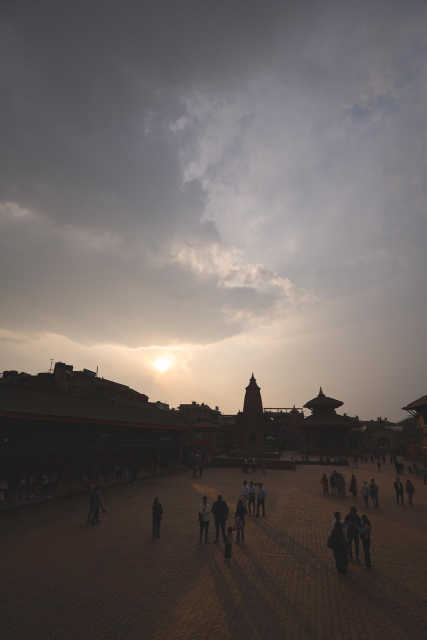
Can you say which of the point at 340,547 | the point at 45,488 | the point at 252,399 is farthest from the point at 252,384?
the point at 340,547

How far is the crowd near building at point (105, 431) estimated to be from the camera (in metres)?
20.5

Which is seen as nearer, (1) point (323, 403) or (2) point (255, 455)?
(2) point (255, 455)

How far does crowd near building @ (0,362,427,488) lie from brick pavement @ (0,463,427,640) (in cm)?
545

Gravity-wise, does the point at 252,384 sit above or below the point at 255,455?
above

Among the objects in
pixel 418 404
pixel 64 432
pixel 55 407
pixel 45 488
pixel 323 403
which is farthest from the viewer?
pixel 323 403

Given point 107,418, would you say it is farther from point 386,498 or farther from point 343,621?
point 343,621

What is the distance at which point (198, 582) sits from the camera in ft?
29.9

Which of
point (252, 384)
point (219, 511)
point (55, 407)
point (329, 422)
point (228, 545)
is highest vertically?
point (252, 384)

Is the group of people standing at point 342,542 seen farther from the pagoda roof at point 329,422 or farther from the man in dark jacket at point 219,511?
the pagoda roof at point 329,422

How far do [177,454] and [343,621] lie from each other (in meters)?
38.0

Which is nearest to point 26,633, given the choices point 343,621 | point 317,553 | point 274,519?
point 343,621

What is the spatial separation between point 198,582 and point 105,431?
21.6 meters

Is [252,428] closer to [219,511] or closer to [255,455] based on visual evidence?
[255,455]

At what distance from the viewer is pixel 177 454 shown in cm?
4306
